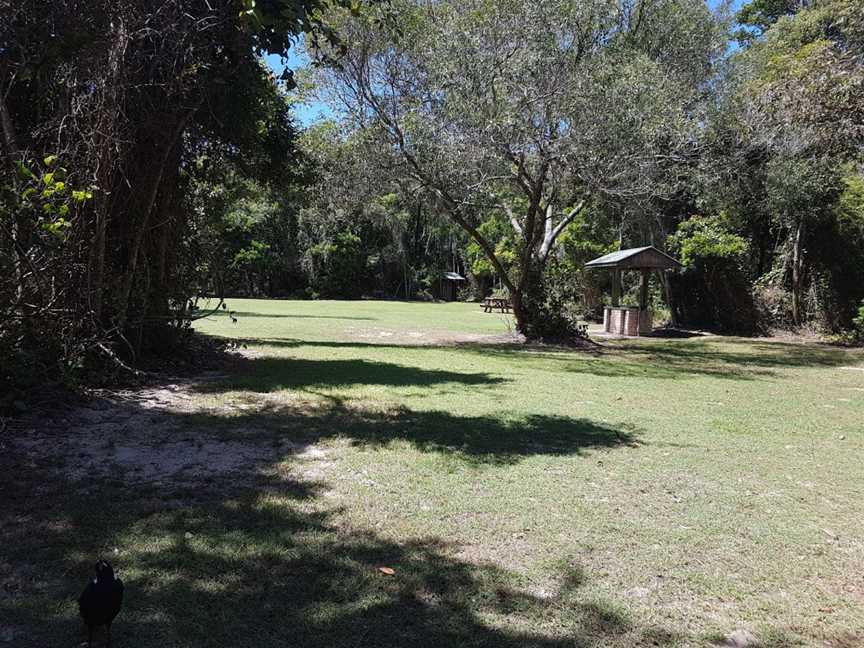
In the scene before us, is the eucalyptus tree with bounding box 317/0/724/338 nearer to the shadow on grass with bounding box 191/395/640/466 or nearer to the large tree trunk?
the large tree trunk

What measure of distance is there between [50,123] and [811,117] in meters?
12.7

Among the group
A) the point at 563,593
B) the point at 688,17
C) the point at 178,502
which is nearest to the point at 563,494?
the point at 563,593

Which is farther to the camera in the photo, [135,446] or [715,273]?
[715,273]

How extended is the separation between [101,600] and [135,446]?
3233 millimetres

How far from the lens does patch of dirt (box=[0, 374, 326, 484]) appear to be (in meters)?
4.69

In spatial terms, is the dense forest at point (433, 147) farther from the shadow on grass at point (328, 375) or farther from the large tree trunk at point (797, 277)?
the shadow on grass at point (328, 375)

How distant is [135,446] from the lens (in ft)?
17.4

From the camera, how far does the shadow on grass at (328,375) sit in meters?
8.62

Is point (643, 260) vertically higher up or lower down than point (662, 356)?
higher up

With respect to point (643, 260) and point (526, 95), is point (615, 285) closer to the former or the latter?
point (643, 260)

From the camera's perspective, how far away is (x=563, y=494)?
4.53 m

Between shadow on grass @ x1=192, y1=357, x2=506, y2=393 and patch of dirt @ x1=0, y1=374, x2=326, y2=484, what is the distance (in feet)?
6.18

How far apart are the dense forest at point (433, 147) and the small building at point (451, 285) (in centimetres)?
2842

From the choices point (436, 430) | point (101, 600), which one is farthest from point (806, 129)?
point (101, 600)
